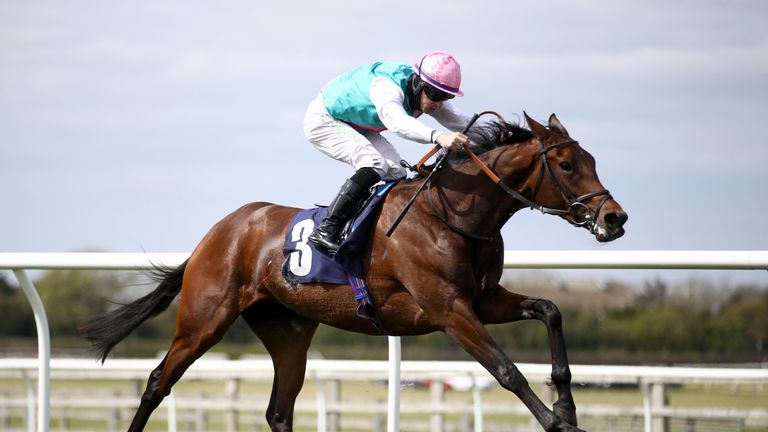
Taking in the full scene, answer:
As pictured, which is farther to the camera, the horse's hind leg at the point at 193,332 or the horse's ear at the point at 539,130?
the horse's hind leg at the point at 193,332

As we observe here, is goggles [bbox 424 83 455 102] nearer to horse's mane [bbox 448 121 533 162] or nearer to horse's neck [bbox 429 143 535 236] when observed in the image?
horse's mane [bbox 448 121 533 162]

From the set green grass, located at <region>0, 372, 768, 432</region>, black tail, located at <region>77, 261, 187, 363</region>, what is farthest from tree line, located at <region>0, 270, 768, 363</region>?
black tail, located at <region>77, 261, 187, 363</region>

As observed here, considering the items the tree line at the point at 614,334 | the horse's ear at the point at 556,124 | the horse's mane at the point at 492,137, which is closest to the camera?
the horse's ear at the point at 556,124

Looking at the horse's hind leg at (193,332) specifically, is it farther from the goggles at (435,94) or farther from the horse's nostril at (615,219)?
the horse's nostril at (615,219)

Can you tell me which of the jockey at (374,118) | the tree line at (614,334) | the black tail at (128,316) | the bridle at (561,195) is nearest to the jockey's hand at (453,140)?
the jockey at (374,118)

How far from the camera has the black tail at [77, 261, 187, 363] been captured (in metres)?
5.41

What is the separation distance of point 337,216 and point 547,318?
Answer: 1.04 metres

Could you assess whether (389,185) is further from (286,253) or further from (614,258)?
(614,258)

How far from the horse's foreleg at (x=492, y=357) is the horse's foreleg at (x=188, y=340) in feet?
4.12

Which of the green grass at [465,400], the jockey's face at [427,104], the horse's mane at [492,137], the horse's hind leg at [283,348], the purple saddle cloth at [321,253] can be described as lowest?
the green grass at [465,400]

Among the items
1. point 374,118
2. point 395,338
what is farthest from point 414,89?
point 395,338

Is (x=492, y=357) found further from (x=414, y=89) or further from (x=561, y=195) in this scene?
(x=414, y=89)

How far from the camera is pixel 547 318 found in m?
4.27

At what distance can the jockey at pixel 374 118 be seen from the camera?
14.8 feet
